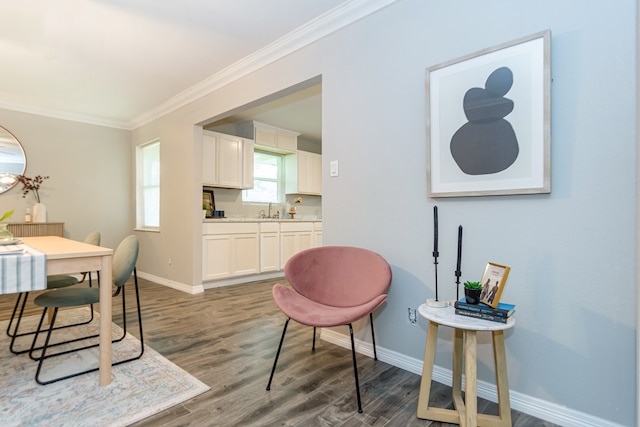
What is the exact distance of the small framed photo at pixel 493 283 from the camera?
1459 millimetres

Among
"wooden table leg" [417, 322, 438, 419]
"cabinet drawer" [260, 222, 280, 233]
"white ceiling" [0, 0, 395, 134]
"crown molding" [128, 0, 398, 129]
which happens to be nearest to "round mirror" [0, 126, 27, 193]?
"white ceiling" [0, 0, 395, 134]

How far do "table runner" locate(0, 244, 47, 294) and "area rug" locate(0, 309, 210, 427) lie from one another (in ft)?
1.95

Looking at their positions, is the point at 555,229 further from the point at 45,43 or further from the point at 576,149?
the point at 45,43

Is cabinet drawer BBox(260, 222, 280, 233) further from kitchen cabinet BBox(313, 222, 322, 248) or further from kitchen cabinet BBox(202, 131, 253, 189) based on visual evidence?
kitchen cabinet BBox(313, 222, 322, 248)

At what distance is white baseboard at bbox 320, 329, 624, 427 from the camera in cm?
153

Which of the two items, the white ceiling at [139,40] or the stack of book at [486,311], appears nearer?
the stack of book at [486,311]

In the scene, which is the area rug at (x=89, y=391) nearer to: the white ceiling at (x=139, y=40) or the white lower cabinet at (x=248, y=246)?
the white lower cabinet at (x=248, y=246)

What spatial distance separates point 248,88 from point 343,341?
247 centimetres

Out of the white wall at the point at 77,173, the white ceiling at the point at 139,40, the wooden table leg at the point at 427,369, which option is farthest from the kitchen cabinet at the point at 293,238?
the wooden table leg at the point at 427,369

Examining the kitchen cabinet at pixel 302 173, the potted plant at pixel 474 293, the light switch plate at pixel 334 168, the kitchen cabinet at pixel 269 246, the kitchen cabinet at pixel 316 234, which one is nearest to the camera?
the potted plant at pixel 474 293

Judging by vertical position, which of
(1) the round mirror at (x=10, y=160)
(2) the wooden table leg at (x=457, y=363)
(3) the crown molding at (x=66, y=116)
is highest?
(3) the crown molding at (x=66, y=116)

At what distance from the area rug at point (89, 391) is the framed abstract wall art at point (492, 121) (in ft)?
6.07

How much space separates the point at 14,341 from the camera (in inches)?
98.3

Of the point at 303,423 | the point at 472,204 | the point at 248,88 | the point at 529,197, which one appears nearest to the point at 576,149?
the point at 529,197
